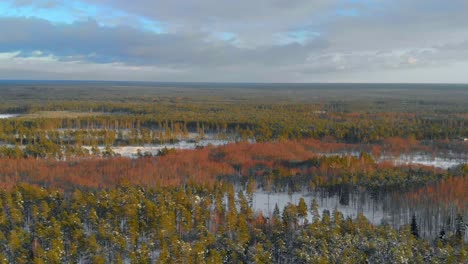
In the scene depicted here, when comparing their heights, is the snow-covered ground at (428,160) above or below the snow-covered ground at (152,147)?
below

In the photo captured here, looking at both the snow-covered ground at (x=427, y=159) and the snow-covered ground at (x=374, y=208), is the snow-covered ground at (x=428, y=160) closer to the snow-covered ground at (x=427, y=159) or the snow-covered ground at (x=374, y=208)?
the snow-covered ground at (x=427, y=159)

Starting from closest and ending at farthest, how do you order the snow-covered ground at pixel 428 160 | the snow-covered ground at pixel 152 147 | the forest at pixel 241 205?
the forest at pixel 241 205 → the snow-covered ground at pixel 428 160 → the snow-covered ground at pixel 152 147

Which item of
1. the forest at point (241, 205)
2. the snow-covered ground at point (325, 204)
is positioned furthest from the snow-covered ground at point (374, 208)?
the forest at point (241, 205)

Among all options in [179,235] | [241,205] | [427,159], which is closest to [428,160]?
[427,159]


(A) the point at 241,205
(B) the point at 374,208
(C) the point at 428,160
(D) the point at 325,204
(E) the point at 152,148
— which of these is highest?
(A) the point at 241,205

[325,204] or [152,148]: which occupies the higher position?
[152,148]

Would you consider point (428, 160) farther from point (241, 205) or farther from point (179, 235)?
point (179, 235)

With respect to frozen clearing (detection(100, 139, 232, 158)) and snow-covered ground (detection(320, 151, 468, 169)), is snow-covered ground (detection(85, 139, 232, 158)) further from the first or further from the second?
snow-covered ground (detection(320, 151, 468, 169))

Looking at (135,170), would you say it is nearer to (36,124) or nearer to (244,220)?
(244,220)

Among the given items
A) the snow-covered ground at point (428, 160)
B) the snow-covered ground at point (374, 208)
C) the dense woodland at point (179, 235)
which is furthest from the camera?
the snow-covered ground at point (428, 160)

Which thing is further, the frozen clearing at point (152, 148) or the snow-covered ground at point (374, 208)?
the frozen clearing at point (152, 148)

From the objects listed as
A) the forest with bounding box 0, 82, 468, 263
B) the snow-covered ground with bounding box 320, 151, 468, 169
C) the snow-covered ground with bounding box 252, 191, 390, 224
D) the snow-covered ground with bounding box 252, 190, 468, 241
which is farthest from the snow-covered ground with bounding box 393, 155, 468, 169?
the snow-covered ground with bounding box 252, 191, 390, 224
